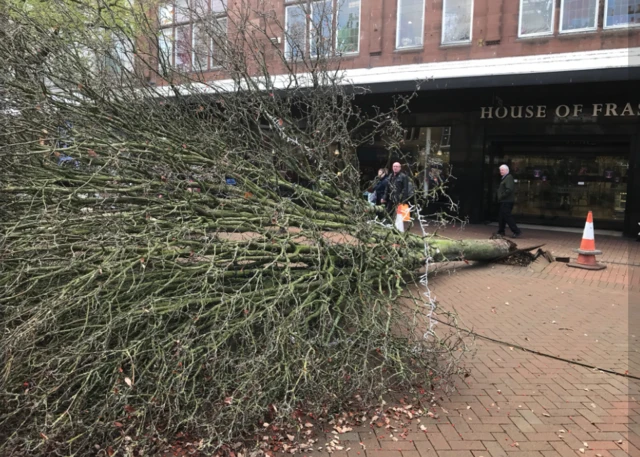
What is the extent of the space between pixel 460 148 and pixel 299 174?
916 cm

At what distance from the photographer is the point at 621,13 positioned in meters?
10.2

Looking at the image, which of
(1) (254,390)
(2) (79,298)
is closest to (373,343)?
(1) (254,390)

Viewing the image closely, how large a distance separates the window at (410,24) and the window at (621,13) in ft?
13.8

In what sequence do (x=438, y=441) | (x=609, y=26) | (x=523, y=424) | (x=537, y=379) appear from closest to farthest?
1. (x=438, y=441)
2. (x=523, y=424)
3. (x=537, y=379)
4. (x=609, y=26)

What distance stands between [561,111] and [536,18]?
2243 millimetres

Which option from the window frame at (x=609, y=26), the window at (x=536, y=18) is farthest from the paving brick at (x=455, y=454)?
the window at (x=536, y=18)

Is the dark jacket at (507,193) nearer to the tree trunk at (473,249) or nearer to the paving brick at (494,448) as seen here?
the tree trunk at (473,249)

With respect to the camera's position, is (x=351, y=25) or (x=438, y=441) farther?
(x=351, y=25)

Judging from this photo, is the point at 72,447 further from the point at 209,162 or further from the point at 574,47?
the point at 574,47

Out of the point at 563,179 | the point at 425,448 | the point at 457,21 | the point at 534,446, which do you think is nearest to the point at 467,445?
the point at 425,448

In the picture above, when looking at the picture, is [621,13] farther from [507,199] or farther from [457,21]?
[507,199]

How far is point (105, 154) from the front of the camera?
12.7 feet

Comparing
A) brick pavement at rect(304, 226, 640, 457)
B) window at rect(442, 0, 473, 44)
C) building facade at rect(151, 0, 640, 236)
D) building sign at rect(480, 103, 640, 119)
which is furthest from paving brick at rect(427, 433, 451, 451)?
window at rect(442, 0, 473, 44)

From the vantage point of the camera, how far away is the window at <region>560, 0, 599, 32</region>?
10.5 meters
